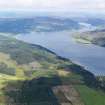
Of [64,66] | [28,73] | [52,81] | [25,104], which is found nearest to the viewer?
[25,104]

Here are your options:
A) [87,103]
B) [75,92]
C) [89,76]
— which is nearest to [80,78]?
[89,76]

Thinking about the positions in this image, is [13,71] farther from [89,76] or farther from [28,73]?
[89,76]

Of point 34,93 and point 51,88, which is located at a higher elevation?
point 34,93

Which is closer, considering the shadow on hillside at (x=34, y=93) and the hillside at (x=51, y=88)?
the shadow on hillside at (x=34, y=93)

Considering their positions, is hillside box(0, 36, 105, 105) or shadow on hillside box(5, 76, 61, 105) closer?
shadow on hillside box(5, 76, 61, 105)

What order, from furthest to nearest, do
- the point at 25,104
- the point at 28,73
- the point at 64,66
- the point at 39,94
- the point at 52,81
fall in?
the point at 64,66, the point at 28,73, the point at 52,81, the point at 39,94, the point at 25,104

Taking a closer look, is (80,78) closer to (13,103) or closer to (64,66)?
(64,66)

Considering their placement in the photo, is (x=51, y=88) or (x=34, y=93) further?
(x=51, y=88)

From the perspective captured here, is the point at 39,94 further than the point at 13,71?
No
